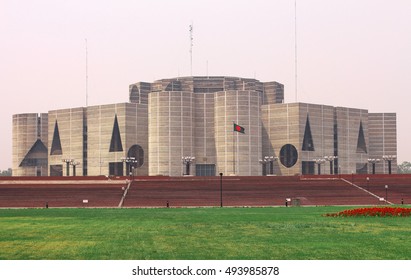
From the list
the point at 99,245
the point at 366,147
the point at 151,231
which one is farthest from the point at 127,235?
the point at 366,147

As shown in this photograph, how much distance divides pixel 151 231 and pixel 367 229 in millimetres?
8982

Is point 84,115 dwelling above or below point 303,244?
above

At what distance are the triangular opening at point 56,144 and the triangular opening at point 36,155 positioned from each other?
22.7ft

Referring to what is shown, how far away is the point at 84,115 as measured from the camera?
143m

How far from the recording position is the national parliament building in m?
130

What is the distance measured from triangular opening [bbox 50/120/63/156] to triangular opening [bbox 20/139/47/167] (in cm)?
691

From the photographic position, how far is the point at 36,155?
154000mm

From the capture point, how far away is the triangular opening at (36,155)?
153 m

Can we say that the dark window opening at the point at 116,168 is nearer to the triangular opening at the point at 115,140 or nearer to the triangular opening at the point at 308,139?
the triangular opening at the point at 115,140

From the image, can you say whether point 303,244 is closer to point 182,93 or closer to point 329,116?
point 182,93

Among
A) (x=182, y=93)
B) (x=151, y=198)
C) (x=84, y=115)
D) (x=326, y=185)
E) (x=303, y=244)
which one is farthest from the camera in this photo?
(x=84, y=115)

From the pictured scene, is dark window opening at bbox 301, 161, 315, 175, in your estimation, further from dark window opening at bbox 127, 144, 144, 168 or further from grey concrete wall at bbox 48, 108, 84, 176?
grey concrete wall at bbox 48, 108, 84, 176

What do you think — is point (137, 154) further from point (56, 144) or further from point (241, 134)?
point (241, 134)

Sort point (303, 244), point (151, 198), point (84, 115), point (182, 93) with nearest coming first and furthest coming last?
point (303, 244) → point (151, 198) → point (182, 93) → point (84, 115)
